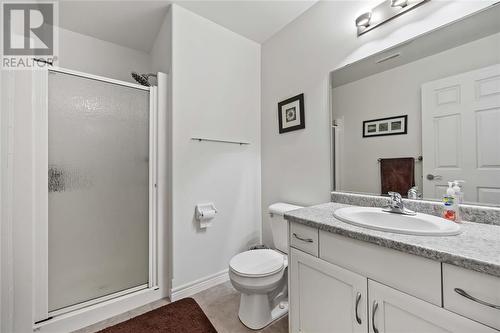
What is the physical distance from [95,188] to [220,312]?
4.38 ft

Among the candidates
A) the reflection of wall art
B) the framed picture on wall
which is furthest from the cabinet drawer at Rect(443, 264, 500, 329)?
the framed picture on wall

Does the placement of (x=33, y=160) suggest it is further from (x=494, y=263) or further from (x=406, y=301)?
(x=494, y=263)

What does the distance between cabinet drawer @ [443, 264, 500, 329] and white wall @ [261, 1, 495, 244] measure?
986 mm

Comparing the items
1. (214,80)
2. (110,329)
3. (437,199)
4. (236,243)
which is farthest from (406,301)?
(214,80)

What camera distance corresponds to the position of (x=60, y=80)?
1.41m

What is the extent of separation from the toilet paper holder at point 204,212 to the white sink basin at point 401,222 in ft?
3.53

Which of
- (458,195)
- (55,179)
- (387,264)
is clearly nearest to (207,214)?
(55,179)

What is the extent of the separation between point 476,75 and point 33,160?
2554 mm

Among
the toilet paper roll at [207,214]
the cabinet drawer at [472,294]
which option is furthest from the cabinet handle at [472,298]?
the toilet paper roll at [207,214]

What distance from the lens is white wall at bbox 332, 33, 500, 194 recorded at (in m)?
1.05

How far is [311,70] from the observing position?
5.78 feet

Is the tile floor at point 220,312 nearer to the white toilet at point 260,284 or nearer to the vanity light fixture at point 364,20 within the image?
the white toilet at point 260,284

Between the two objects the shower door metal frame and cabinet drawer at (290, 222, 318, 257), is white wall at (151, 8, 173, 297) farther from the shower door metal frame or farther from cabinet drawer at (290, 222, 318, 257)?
cabinet drawer at (290, 222, 318, 257)

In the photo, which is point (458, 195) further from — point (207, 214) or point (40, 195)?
point (40, 195)
